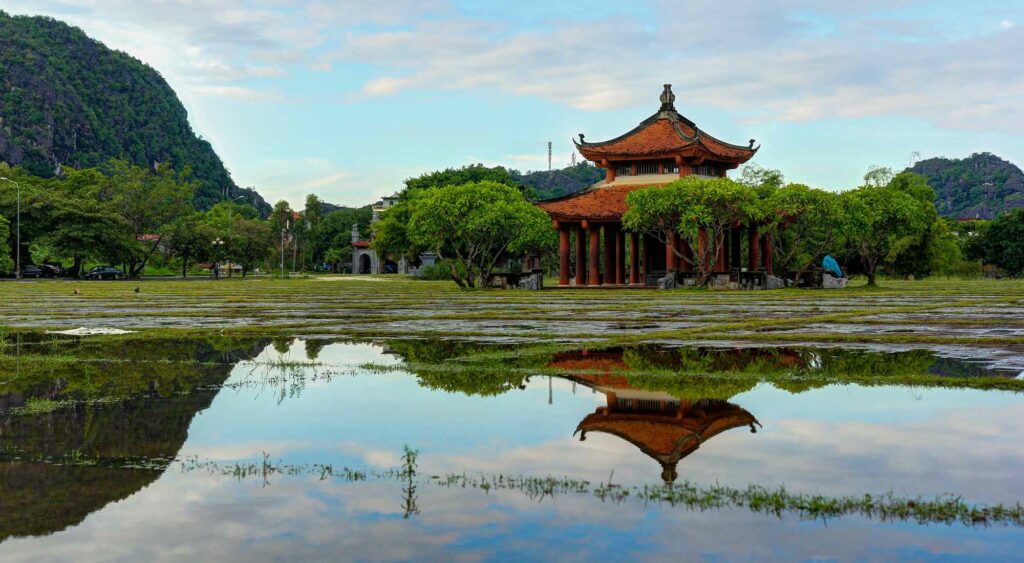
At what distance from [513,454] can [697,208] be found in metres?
37.1

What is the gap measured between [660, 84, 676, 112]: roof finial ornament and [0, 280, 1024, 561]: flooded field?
1764 inches

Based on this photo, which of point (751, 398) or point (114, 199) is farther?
point (114, 199)

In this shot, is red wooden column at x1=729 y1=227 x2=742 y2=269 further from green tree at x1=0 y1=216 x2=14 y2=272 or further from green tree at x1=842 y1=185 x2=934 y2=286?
green tree at x1=0 y1=216 x2=14 y2=272

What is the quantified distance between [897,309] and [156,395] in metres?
19.7

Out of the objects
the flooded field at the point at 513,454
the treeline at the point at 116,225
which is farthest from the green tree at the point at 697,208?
the treeline at the point at 116,225

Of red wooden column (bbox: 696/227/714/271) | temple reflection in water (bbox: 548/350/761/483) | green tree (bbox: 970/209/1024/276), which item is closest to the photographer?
temple reflection in water (bbox: 548/350/761/483)

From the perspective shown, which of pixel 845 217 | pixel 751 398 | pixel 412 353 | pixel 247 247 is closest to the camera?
pixel 751 398

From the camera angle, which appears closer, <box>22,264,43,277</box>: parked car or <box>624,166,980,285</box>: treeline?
<box>624,166,980,285</box>: treeline

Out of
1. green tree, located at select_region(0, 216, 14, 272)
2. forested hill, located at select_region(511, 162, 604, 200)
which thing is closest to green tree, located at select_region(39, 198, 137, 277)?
green tree, located at select_region(0, 216, 14, 272)

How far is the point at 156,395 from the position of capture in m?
8.45

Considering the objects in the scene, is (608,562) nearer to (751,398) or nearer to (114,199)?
(751,398)

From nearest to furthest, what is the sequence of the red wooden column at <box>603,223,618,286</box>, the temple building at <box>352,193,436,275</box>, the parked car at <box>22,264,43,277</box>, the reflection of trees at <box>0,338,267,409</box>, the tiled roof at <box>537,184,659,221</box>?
1. the reflection of trees at <box>0,338,267,409</box>
2. the tiled roof at <box>537,184,659,221</box>
3. the red wooden column at <box>603,223,618,286</box>
4. the parked car at <box>22,264,43,277</box>
5. the temple building at <box>352,193,436,275</box>

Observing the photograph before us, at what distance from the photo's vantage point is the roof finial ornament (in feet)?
184

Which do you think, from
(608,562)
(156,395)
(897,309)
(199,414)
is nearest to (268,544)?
(608,562)
